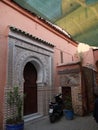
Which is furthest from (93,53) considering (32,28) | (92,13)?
(92,13)

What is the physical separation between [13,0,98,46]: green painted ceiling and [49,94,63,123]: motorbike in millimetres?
3479

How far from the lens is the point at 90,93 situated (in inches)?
364

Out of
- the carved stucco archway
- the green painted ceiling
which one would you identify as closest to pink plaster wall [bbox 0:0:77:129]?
the carved stucco archway

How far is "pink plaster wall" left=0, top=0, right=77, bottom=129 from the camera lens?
21.3ft

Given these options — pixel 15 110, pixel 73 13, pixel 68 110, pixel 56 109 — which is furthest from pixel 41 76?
pixel 73 13

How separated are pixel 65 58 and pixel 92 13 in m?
6.49

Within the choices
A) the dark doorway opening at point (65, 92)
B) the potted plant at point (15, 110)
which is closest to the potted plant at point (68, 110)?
the dark doorway opening at point (65, 92)

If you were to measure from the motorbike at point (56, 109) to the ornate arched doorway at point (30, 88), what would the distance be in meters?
0.89

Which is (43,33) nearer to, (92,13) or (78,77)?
(78,77)

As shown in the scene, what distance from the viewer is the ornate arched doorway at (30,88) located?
7871 millimetres

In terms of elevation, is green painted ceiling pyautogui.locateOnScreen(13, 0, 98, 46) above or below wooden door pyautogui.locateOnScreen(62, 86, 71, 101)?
Result: above

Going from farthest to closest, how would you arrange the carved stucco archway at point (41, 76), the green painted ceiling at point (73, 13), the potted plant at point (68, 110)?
Result: the carved stucco archway at point (41, 76) < the potted plant at point (68, 110) < the green painted ceiling at point (73, 13)

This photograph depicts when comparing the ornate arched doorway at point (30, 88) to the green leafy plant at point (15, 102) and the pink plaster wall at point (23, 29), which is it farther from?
the pink plaster wall at point (23, 29)

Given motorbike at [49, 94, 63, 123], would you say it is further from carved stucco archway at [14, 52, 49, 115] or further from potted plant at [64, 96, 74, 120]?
carved stucco archway at [14, 52, 49, 115]
